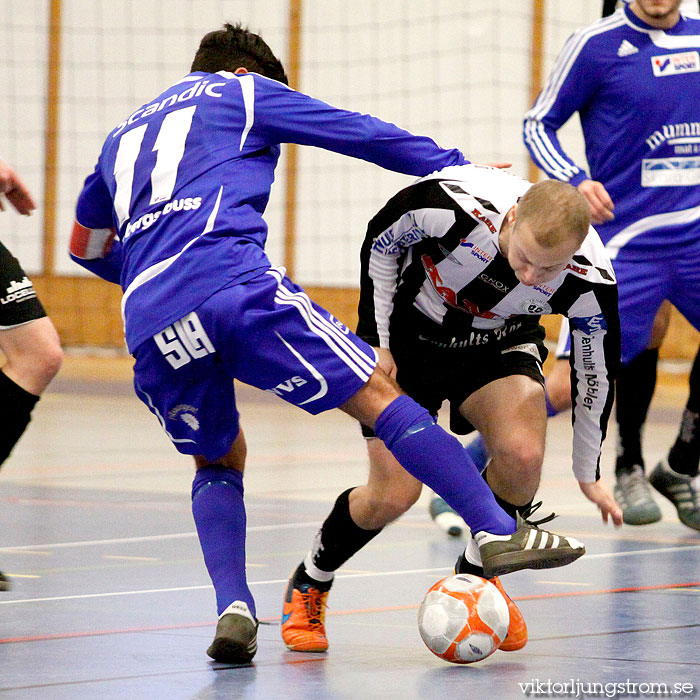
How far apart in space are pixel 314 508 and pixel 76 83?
8058 millimetres

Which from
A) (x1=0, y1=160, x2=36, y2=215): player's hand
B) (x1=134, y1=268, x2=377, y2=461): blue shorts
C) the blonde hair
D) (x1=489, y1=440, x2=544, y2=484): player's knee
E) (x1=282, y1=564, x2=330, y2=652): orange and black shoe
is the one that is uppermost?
the blonde hair

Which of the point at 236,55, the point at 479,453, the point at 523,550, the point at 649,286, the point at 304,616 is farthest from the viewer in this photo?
the point at 649,286

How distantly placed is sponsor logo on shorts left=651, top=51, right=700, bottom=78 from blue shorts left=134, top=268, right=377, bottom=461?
2390mm

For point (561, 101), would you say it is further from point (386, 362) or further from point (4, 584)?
point (4, 584)

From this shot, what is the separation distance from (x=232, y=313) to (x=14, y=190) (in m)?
1.17

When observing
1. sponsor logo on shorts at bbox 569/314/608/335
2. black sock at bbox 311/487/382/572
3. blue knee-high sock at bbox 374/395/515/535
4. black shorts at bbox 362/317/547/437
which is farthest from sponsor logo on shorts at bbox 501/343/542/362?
blue knee-high sock at bbox 374/395/515/535

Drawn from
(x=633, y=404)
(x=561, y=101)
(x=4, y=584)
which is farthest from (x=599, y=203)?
(x=4, y=584)

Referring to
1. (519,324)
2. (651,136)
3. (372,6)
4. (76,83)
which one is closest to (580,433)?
(519,324)

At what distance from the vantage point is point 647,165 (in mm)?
4805

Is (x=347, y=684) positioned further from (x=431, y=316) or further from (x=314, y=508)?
(x=314, y=508)

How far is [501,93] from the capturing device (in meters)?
10.9

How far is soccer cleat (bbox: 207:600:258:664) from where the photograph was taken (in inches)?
106

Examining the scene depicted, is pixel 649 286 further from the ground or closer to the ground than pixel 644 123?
closer to the ground

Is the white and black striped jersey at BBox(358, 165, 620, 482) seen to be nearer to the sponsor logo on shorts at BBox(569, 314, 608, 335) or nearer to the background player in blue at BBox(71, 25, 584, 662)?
the sponsor logo on shorts at BBox(569, 314, 608, 335)
